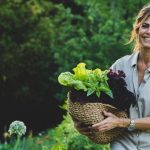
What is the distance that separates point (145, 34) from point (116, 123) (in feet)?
1.95

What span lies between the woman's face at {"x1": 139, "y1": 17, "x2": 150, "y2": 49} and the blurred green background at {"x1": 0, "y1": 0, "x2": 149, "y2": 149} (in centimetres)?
1064

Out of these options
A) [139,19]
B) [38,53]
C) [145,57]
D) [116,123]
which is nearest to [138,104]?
[116,123]

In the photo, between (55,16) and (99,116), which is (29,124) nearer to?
(55,16)

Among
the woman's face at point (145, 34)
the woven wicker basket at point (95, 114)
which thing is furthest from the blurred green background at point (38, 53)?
the woven wicker basket at point (95, 114)

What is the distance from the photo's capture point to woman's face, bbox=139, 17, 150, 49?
4590 mm

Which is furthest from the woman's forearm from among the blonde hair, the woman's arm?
the blonde hair

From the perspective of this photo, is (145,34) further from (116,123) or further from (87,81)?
(116,123)

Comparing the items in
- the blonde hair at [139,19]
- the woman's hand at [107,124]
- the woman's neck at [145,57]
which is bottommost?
the woman's hand at [107,124]

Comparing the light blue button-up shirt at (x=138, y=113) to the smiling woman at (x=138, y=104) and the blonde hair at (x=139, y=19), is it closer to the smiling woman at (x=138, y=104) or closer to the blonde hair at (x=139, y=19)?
the smiling woman at (x=138, y=104)

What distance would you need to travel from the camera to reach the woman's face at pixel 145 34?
4590mm

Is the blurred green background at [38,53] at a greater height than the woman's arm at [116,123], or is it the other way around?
the blurred green background at [38,53]

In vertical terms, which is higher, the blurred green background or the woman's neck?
the blurred green background

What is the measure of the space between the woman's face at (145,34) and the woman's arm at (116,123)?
1.53 feet

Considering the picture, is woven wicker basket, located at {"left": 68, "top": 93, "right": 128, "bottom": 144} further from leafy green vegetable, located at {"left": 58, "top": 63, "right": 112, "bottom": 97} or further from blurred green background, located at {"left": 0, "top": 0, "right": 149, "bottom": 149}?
blurred green background, located at {"left": 0, "top": 0, "right": 149, "bottom": 149}
